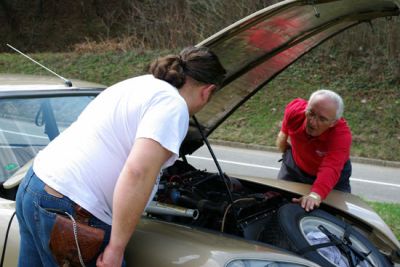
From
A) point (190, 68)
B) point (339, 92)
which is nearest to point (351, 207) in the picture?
point (190, 68)

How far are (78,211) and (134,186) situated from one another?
303mm

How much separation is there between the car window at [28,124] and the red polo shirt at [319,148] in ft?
5.64

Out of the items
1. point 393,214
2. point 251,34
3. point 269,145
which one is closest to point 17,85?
point 251,34

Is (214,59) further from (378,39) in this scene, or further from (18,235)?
(378,39)

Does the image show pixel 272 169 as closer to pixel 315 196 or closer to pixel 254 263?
pixel 315 196

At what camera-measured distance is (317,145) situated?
4027 mm

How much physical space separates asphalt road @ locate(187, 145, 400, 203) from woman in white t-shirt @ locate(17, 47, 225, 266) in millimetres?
6240

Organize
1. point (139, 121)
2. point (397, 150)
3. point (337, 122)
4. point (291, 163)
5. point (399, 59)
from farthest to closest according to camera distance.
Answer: point (399, 59)
point (397, 150)
point (291, 163)
point (337, 122)
point (139, 121)

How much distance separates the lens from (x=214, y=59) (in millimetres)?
2166

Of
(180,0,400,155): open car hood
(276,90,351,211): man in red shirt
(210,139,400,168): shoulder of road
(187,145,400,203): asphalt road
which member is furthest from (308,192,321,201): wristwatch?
(210,139,400,168): shoulder of road

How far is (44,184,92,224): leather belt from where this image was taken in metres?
1.97

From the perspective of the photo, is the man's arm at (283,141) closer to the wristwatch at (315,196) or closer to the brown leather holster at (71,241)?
the wristwatch at (315,196)

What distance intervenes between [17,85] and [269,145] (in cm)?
899

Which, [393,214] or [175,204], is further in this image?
[393,214]
